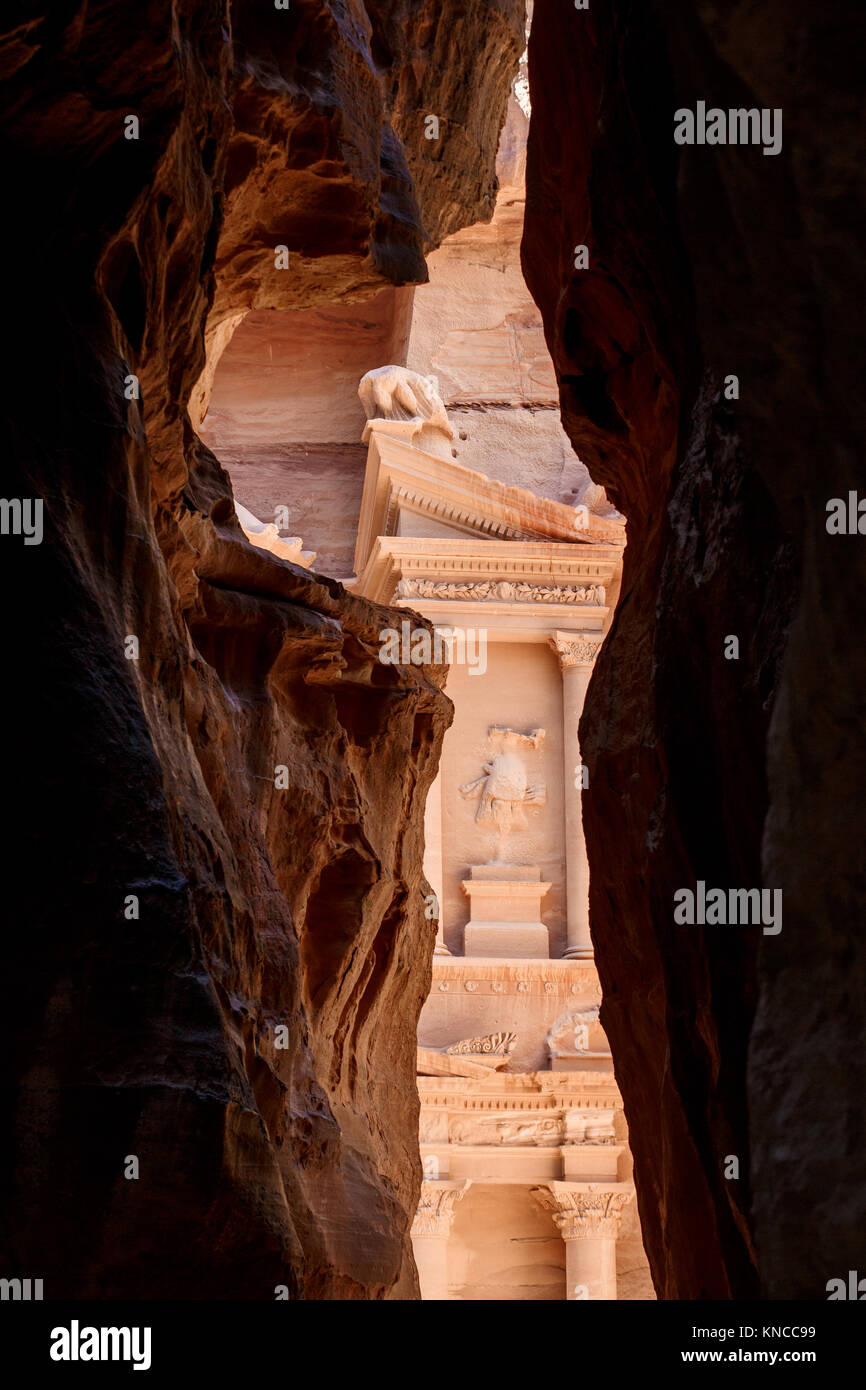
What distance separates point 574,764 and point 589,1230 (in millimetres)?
5453

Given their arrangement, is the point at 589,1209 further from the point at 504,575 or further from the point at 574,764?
the point at 504,575

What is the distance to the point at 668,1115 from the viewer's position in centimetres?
596

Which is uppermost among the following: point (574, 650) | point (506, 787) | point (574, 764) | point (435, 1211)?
point (574, 650)

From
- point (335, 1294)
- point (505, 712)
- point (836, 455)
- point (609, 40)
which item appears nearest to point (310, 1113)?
point (335, 1294)

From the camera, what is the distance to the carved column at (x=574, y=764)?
1831 centimetres

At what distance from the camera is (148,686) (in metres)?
5.05

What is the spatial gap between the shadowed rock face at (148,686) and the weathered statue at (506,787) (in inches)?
429

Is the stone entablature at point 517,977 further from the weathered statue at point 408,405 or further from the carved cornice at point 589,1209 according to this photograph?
the weathered statue at point 408,405

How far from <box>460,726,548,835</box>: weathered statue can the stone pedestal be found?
0.59m

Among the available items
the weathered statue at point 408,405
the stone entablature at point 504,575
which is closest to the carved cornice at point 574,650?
the stone entablature at point 504,575

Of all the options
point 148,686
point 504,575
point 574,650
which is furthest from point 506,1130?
point 148,686

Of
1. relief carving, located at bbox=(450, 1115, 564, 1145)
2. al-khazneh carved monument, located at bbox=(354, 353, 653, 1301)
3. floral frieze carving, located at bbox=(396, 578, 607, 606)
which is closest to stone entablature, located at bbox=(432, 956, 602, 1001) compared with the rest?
al-khazneh carved monument, located at bbox=(354, 353, 653, 1301)

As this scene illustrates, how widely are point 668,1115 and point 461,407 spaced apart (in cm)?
1925
